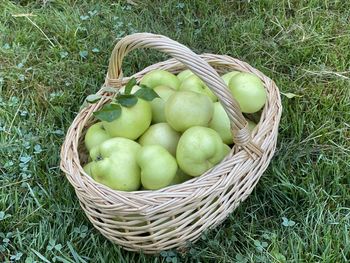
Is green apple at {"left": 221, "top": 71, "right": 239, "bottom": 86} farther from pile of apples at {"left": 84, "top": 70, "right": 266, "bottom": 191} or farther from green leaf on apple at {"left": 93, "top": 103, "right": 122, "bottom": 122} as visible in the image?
green leaf on apple at {"left": 93, "top": 103, "right": 122, "bottom": 122}

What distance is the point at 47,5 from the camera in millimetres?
2643

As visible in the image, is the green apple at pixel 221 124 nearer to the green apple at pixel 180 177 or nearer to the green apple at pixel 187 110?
the green apple at pixel 187 110

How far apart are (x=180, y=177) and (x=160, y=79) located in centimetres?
36

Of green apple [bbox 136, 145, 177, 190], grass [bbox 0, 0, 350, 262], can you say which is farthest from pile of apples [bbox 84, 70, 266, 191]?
grass [bbox 0, 0, 350, 262]

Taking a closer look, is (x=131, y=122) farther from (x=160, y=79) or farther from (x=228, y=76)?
(x=228, y=76)

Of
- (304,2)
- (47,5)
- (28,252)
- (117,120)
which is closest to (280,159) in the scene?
(117,120)

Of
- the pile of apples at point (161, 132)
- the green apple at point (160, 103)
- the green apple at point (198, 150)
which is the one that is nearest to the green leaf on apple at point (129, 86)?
the pile of apples at point (161, 132)

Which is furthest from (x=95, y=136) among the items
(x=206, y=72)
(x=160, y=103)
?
(x=206, y=72)

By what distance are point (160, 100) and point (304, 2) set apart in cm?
111

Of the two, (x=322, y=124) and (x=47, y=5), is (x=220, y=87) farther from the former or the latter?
(x=47, y=5)

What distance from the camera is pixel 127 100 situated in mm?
1570

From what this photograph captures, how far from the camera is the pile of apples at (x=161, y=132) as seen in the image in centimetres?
146

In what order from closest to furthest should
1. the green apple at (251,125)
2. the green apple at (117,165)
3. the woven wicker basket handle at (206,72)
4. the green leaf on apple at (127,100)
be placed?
the woven wicker basket handle at (206,72)
the green apple at (117,165)
the green leaf on apple at (127,100)
the green apple at (251,125)

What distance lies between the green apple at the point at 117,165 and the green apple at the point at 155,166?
0.11 ft
